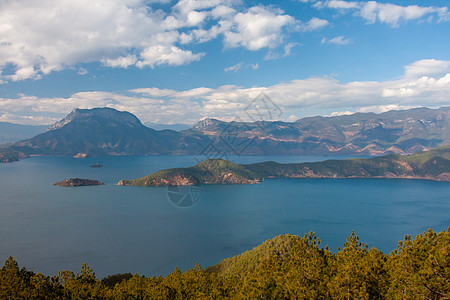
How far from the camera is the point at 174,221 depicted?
338 ft

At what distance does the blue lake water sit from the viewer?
70.8 meters

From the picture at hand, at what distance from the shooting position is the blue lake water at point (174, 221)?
70750 millimetres

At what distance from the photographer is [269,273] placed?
24.5 meters

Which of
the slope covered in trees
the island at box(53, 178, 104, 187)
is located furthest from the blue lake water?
the slope covered in trees

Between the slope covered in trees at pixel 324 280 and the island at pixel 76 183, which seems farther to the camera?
the island at pixel 76 183

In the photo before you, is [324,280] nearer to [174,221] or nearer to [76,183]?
[174,221]

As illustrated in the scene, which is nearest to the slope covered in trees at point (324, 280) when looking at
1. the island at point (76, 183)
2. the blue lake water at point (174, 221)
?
the blue lake water at point (174, 221)

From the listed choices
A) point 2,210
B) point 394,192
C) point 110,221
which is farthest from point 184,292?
point 394,192

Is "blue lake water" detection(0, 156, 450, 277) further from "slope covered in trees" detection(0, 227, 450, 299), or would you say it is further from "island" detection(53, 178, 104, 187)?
"slope covered in trees" detection(0, 227, 450, 299)

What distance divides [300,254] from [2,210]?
430 feet

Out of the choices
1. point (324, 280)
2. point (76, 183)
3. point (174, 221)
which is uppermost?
point (324, 280)

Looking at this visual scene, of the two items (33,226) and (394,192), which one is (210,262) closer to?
(33,226)

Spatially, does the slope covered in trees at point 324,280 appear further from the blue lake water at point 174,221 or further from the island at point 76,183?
the island at point 76,183

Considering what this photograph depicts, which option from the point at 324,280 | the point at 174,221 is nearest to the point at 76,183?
the point at 174,221
